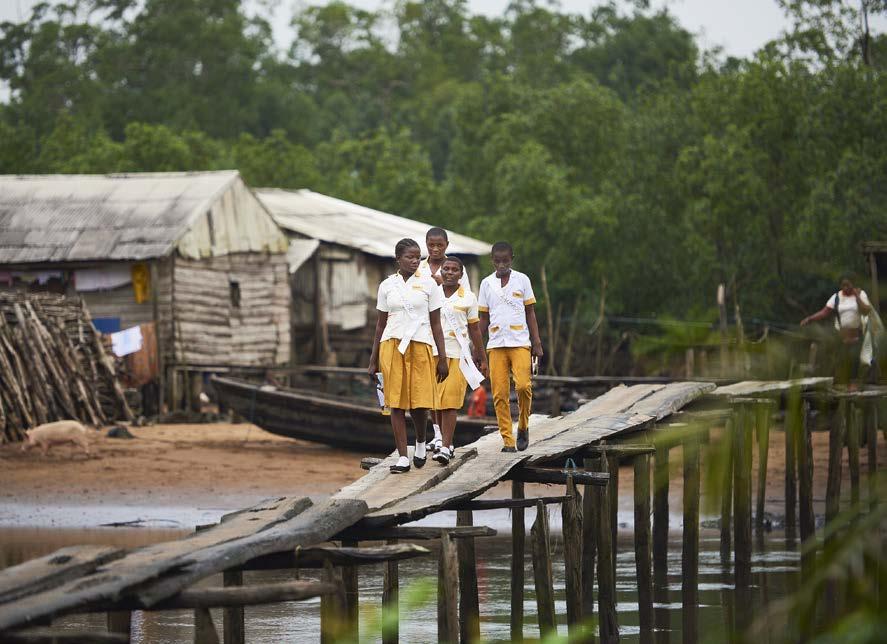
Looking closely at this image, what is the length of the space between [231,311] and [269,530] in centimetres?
1840

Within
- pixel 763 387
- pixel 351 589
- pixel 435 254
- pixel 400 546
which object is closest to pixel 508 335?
pixel 435 254

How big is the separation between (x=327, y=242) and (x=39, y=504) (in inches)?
488

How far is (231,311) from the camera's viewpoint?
2417cm

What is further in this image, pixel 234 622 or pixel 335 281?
pixel 335 281

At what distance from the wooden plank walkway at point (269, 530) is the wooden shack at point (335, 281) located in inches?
641

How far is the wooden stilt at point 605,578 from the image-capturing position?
357 inches

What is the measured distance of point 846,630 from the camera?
212 cm

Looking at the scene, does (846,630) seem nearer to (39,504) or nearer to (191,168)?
(39,504)

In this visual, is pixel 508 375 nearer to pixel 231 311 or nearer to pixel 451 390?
pixel 451 390

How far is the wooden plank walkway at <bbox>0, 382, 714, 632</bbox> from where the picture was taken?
485 cm

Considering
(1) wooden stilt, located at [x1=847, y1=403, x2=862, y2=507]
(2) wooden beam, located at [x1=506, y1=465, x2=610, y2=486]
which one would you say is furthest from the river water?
(2) wooden beam, located at [x1=506, y1=465, x2=610, y2=486]

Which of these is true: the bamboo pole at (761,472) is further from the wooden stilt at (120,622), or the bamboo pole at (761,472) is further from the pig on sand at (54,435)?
the pig on sand at (54,435)

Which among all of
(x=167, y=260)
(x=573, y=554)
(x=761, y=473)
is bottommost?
(x=761, y=473)

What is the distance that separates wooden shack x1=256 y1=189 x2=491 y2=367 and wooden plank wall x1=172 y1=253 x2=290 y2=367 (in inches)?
27.1
